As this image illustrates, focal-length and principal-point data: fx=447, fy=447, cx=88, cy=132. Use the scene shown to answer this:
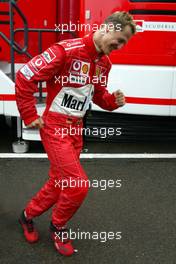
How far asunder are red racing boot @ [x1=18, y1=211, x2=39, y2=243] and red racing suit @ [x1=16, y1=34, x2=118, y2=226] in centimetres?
30

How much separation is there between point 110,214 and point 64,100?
4.12 ft

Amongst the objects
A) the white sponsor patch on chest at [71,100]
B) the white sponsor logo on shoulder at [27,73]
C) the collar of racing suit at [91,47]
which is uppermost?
the collar of racing suit at [91,47]

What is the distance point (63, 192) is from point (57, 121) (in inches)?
18.6

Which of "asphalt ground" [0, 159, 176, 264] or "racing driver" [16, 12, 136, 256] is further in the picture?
"asphalt ground" [0, 159, 176, 264]

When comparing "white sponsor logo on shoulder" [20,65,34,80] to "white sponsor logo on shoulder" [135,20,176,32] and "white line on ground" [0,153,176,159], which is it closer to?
"white line on ground" [0,153,176,159]

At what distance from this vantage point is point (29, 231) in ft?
10.9

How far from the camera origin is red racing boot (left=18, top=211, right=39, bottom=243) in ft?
10.8

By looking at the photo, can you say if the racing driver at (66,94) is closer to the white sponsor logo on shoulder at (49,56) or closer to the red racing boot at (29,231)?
the white sponsor logo on shoulder at (49,56)

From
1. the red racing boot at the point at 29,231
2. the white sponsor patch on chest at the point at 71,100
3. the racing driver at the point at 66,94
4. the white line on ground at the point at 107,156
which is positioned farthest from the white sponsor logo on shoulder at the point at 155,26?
the red racing boot at the point at 29,231

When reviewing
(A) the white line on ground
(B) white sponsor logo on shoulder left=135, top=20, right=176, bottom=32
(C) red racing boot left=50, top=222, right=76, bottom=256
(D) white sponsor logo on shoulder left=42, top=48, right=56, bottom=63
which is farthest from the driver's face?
(A) the white line on ground

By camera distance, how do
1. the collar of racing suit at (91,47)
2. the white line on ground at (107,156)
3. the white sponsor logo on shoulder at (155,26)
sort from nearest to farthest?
the collar of racing suit at (91,47), the white sponsor logo on shoulder at (155,26), the white line on ground at (107,156)

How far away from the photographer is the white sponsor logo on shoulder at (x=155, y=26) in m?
4.92

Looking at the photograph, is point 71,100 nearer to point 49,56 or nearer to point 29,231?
point 49,56

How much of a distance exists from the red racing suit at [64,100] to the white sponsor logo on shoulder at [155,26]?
2.05 metres
